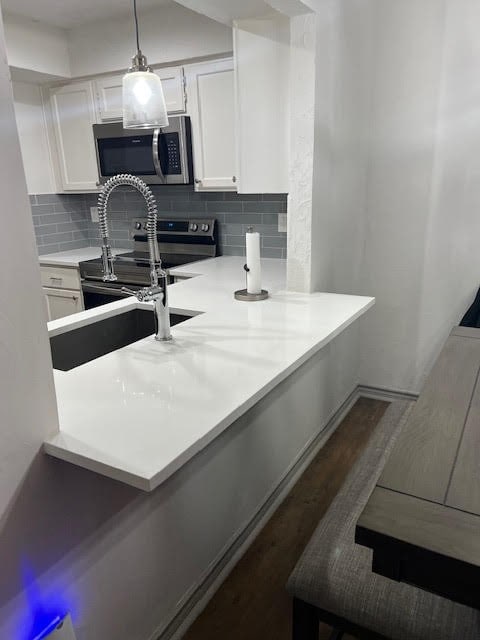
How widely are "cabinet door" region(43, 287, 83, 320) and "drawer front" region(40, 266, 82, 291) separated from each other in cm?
4

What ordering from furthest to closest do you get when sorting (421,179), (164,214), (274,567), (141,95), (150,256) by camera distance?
(164,214)
(421,179)
(274,567)
(141,95)
(150,256)

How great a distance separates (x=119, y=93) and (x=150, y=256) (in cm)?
219

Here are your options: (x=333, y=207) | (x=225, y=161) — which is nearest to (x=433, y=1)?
(x=333, y=207)

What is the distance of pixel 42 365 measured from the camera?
1020mm

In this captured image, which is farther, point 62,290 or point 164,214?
point 164,214

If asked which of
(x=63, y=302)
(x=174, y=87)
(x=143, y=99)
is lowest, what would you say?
(x=63, y=302)

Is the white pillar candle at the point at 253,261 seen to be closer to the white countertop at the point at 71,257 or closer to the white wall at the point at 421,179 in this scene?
the white wall at the point at 421,179

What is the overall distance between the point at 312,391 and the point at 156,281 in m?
1.23

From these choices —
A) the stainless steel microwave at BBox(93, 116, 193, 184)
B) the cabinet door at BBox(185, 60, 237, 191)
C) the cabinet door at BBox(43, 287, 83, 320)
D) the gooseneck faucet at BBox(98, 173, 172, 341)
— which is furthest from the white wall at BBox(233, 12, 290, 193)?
the cabinet door at BBox(43, 287, 83, 320)

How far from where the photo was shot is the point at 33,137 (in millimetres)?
3586

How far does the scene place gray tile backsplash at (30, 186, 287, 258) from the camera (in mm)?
3254

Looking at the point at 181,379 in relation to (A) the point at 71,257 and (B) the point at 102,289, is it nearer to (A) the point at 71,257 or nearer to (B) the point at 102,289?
(B) the point at 102,289

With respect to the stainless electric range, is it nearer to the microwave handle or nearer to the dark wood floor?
the microwave handle

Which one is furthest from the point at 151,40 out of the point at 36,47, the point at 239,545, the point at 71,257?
the point at 239,545
